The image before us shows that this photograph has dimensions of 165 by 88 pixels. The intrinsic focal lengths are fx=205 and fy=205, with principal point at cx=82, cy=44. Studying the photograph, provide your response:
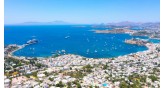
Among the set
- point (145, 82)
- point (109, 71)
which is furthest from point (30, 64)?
point (145, 82)

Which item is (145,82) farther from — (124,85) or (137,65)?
(137,65)

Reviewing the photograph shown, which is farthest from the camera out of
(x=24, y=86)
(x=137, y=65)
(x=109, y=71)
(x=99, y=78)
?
(x=137, y=65)

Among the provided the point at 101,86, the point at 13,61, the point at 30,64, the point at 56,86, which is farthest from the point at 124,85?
the point at 13,61

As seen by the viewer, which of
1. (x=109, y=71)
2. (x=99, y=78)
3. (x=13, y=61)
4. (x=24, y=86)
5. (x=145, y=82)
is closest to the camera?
(x=24, y=86)
